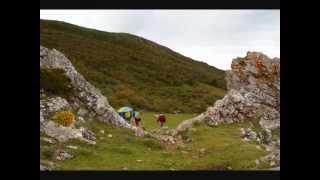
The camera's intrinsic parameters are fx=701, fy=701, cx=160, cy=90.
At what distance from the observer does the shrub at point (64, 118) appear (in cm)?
3042

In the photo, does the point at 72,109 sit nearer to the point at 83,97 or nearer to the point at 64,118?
the point at 64,118

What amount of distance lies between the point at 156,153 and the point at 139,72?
69.3ft

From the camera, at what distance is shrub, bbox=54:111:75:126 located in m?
30.4

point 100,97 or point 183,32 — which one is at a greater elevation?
point 183,32

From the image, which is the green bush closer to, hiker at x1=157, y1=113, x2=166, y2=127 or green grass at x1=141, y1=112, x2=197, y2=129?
green grass at x1=141, y1=112, x2=197, y2=129

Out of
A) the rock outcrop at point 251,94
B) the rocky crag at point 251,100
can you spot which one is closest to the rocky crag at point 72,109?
the rocky crag at point 251,100

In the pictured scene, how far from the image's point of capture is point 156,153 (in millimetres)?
30312

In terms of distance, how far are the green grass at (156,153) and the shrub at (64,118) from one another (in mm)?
925

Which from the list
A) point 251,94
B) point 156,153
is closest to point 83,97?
point 156,153

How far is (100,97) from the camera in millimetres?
33375

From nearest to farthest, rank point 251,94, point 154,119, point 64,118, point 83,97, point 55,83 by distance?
point 64,118, point 55,83, point 83,97, point 251,94, point 154,119
